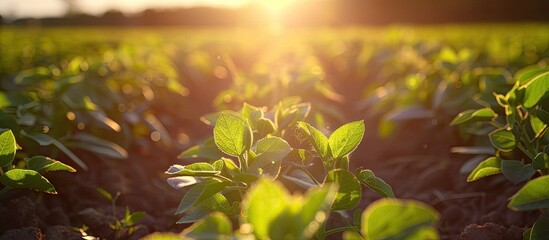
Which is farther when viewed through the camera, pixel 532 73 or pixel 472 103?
pixel 472 103

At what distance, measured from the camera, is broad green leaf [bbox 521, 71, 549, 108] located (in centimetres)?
187

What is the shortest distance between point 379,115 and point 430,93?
138cm

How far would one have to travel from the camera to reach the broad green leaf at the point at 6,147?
5.74ft

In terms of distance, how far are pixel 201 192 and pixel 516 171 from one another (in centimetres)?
101

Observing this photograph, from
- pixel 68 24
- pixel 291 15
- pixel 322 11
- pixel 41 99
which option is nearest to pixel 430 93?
pixel 41 99

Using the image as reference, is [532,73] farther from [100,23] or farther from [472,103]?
[100,23]

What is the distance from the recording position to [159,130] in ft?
12.1

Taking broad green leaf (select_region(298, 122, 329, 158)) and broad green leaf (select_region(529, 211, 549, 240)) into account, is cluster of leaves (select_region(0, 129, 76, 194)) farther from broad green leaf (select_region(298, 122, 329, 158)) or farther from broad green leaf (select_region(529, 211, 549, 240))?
broad green leaf (select_region(529, 211, 549, 240))

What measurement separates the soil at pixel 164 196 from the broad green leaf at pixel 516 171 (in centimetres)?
21

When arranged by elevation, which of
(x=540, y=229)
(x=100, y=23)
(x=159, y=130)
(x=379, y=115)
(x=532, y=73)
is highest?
(x=532, y=73)

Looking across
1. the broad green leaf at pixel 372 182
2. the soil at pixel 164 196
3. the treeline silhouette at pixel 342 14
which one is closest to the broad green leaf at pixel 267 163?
the broad green leaf at pixel 372 182

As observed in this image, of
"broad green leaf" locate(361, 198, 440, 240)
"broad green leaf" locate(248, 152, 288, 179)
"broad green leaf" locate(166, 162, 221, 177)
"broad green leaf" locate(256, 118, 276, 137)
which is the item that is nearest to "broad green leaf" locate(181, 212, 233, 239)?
"broad green leaf" locate(361, 198, 440, 240)

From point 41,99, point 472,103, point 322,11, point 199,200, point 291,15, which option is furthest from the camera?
point 322,11

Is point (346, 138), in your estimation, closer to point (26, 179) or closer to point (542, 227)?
point (542, 227)
